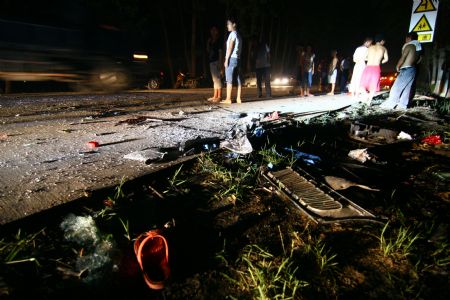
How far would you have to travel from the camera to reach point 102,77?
10.1 metres

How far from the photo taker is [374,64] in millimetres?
7363

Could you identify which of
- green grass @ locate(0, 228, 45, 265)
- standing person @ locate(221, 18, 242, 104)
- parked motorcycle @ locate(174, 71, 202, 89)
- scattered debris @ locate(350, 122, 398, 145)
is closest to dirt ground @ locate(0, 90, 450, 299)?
green grass @ locate(0, 228, 45, 265)

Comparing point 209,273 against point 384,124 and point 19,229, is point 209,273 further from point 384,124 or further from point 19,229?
point 384,124

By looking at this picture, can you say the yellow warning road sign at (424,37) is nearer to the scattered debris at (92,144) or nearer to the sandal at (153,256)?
the scattered debris at (92,144)

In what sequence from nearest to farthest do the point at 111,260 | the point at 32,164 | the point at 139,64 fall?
the point at 111,260
the point at 32,164
the point at 139,64

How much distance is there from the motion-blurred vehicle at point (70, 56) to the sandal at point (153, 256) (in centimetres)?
901

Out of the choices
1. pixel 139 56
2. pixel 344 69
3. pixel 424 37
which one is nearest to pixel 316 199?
pixel 424 37

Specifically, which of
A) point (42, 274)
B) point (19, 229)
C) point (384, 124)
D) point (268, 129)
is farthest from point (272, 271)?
point (384, 124)

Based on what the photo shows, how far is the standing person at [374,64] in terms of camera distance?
7.15 m

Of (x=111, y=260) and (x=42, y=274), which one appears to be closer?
(x=42, y=274)

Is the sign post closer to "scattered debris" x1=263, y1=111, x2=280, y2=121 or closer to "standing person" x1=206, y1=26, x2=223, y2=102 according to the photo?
"scattered debris" x1=263, y1=111, x2=280, y2=121

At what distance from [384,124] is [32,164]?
223 inches

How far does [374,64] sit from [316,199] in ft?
20.5

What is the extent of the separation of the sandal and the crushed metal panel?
117cm
